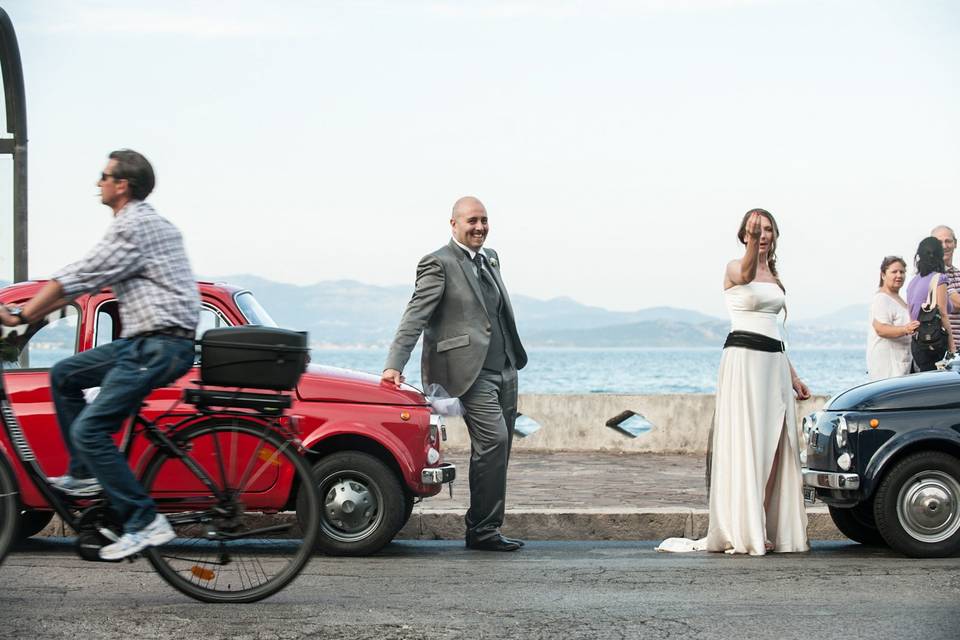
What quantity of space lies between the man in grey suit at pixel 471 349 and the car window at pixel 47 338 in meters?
1.85

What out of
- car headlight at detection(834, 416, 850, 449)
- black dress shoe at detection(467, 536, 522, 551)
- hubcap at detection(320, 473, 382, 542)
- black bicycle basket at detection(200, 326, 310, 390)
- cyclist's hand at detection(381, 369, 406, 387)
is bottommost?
black dress shoe at detection(467, 536, 522, 551)

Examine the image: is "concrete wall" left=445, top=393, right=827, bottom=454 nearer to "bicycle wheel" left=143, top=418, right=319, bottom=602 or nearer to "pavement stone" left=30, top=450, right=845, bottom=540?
"pavement stone" left=30, top=450, right=845, bottom=540

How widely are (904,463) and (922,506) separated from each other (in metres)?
0.26

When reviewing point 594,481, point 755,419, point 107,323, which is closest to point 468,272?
point 755,419

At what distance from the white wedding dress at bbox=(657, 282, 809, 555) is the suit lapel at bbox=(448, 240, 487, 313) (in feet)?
5.02

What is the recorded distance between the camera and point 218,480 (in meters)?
5.94

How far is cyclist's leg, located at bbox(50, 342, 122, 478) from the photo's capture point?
19.1 ft

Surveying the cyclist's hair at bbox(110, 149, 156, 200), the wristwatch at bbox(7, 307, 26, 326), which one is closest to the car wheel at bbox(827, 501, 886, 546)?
the cyclist's hair at bbox(110, 149, 156, 200)

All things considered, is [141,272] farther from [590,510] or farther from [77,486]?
[590,510]

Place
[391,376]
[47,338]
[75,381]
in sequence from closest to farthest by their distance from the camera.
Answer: [75,381] → [391,376] → [47,338]

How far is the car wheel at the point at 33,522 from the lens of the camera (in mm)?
8364

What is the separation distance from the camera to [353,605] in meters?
6.04

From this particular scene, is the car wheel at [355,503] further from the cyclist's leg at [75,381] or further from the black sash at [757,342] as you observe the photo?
the black sash at [757,342]

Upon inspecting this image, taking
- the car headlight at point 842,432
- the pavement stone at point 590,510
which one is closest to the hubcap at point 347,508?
the pavement stone at point 590,510
